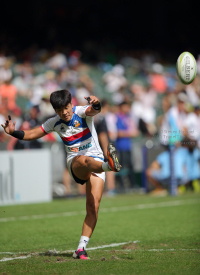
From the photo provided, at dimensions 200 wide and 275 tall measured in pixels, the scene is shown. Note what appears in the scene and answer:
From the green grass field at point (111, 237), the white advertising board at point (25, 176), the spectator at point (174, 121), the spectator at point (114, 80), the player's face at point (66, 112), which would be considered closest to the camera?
the green grass field at point (111, 237)

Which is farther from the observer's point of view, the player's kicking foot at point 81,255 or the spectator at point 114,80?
the spectator at point 114,80

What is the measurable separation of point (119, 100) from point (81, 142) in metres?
14.5

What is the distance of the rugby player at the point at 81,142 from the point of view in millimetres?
6203

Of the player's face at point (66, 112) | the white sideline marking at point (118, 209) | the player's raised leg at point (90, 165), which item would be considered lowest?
the white sideline marking at point (118, 209)

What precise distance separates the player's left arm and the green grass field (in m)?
1.76

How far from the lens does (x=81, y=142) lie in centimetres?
645

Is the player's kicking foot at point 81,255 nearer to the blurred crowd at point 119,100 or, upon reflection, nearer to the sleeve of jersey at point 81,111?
the sleeve of jersey at point 81,111

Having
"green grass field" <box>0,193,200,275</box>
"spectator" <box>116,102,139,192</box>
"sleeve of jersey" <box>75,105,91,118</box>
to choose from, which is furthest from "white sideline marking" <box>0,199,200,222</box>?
"sleeve of jersey" <box>75,105,91,118</box>

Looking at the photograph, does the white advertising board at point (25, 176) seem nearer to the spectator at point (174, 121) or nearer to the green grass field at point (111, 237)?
the green grass field at point (111, 237)

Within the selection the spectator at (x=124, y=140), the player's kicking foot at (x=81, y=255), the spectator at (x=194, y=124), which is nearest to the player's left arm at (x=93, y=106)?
the player's kicking foot at (x=81, y=255)

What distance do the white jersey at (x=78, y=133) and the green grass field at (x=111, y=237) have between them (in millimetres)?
1316

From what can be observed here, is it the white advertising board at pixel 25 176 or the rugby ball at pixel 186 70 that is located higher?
the rugby ball at pixel 186 70

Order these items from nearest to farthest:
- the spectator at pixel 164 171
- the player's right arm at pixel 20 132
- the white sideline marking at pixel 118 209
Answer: the player's right arm at pixel 20 132, the white sideline marking at pixel 118 209, the spectator at pixel 164 171

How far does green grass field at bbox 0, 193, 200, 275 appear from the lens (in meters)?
5.58
